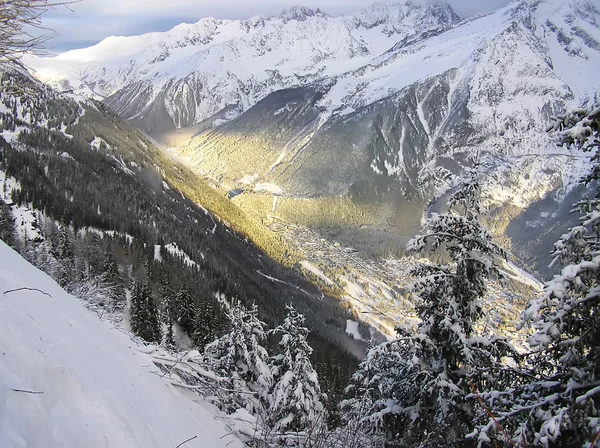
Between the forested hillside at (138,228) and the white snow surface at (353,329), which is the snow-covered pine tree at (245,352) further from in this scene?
the white snow surface at (353,329)

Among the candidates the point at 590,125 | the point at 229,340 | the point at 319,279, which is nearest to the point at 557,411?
the point at 590,125

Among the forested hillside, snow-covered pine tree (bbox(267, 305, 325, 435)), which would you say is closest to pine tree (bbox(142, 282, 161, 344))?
the forested hillside

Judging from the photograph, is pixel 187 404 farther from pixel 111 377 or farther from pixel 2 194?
pixel 2 194

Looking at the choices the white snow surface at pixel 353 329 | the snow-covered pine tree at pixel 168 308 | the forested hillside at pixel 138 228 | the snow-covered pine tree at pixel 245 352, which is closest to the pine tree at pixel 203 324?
the forested hillside at pixel 138 228

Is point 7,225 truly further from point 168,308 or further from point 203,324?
point 203,324

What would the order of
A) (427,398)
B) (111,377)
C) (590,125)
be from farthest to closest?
(427,398)
(590,125)
(111,377)

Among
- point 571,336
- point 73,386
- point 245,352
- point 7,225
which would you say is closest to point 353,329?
point 7,225

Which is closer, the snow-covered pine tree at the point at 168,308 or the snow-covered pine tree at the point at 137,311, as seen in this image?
the snow-covered pine tree at the point at 137,311
